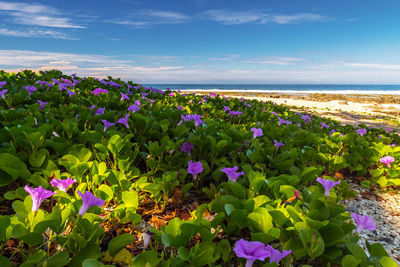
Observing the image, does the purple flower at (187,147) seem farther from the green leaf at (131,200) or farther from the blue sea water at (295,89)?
the blue sea water at (295,89)

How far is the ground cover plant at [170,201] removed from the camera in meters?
1.26

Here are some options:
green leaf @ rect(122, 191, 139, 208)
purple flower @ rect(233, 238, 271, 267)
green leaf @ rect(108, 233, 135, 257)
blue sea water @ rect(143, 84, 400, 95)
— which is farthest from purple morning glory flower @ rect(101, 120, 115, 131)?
blue sea water @ rect(143, 84, 400, 95)

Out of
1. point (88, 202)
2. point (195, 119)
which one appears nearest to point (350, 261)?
point (88, 202)

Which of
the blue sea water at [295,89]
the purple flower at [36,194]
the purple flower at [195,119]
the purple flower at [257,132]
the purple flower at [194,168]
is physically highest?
the blue sea water at [295,89]

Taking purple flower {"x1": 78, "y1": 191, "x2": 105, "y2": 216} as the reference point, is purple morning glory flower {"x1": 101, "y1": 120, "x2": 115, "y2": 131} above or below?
above

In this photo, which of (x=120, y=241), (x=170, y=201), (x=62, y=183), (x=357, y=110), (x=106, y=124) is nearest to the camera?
(x=120, y=241)

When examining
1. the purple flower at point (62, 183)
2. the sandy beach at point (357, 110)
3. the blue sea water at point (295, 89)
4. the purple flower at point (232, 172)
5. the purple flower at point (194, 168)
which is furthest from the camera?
the blue sea water at point (295, 89)

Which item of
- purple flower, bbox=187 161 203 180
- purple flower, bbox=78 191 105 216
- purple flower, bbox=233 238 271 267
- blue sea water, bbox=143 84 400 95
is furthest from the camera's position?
blue sea water, bbox=143 84 400 95

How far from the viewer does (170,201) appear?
2.14 meters

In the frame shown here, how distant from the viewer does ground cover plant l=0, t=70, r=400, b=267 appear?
126cm

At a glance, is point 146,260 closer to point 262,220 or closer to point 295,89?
point 262,220

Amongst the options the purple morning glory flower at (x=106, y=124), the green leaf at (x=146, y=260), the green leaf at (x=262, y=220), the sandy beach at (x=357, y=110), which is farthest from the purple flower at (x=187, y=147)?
the sandy beach at (x=357, y=110)

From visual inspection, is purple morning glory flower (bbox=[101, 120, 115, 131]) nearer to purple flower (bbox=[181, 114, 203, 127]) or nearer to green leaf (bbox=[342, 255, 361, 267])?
purple flower (bbox=[181, 114, 203, 127])

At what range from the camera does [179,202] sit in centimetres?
214
